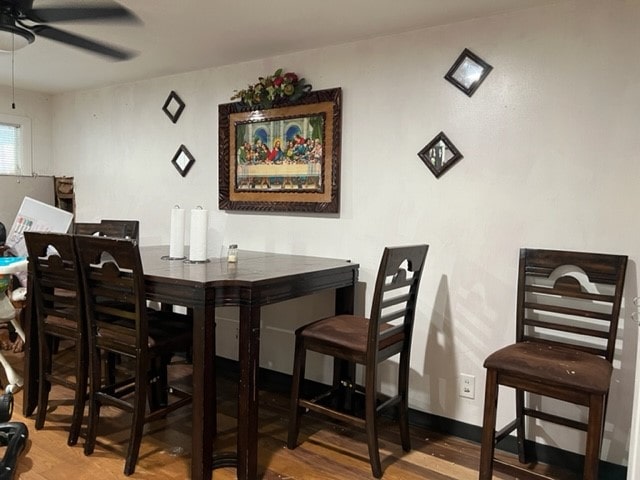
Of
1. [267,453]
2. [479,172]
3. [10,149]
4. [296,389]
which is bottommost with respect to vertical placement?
[267,453]

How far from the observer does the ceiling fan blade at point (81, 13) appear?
2312mm

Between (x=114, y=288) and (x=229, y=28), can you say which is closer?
(x=114, y=288)

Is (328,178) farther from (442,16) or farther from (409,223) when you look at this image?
(442,16)

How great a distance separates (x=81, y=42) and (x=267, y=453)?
2.53m

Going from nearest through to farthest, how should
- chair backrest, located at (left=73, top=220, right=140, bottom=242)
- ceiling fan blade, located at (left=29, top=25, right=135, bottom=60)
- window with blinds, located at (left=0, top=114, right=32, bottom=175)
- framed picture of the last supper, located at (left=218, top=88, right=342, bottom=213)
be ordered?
1. ceiling fan blade, located at (left=29, top=25, right=135, bottom=60)
2. framed picture of the last supper, located at (left=218, top=88, right=342, bottom=213)
3. chair backrest, located at (left=73, top=220, right=140, bottom=242)
4. window with blinds, located at (left=0, top=114, right=32, bottom=175)

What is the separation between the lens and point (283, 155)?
118 inches

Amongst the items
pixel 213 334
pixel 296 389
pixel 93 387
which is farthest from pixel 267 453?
pixel 93 387

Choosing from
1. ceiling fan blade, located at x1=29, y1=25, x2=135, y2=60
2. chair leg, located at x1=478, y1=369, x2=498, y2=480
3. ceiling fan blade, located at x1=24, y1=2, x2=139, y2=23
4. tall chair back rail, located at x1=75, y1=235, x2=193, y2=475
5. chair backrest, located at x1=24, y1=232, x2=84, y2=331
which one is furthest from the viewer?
ceiling fan blade, located at x1=29, y1=25, x2=135, y2=60

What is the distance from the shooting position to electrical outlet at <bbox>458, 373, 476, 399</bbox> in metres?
A: 2.45

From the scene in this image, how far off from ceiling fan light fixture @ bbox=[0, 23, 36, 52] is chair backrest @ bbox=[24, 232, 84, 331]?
36.3 inches

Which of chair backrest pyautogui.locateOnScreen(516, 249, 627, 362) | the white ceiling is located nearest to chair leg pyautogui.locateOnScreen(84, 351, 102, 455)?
the white ceiling

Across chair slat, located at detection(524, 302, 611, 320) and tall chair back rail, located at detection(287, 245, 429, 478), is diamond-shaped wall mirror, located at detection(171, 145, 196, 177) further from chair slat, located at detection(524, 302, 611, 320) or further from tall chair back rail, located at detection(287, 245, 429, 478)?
chair slat, located at detection(524, 302, 611, 320)

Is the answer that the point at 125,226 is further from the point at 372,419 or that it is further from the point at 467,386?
the point at 467,386

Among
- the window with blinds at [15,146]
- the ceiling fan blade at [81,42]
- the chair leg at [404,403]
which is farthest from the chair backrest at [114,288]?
the window with blinds at [15,146]
